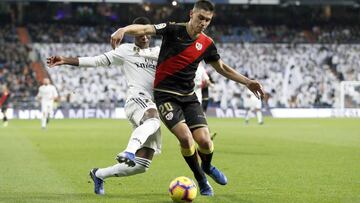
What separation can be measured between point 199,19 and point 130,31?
3.46 feet

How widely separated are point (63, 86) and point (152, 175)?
37.4 m

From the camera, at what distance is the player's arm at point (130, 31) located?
8727mm

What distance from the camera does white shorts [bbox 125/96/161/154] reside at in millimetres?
10312

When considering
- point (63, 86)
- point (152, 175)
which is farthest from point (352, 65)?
point (152, 175)

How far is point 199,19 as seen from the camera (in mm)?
9773

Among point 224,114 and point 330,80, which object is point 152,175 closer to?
point 224,114

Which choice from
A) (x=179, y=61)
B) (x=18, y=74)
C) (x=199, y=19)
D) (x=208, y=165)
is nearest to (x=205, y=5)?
(x=199, y=19)

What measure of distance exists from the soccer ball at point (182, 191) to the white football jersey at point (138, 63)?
1.50 meters

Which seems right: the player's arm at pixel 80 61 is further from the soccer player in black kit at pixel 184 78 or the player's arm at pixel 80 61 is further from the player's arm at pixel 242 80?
the player's arm at pixel 242 80

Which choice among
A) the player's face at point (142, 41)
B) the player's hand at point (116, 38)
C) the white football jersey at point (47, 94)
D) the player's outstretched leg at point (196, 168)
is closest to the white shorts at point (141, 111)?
the player's outstretched leg at point (196, 168)

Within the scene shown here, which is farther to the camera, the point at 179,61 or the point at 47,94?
the point at 47,94

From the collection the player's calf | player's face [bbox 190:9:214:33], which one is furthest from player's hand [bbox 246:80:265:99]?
the player's calf

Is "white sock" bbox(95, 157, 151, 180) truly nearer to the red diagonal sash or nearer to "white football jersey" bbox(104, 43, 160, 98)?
"white football jersey" bbox(104, 43, 160, 98)

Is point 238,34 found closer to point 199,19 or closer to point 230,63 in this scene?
point 230,63
